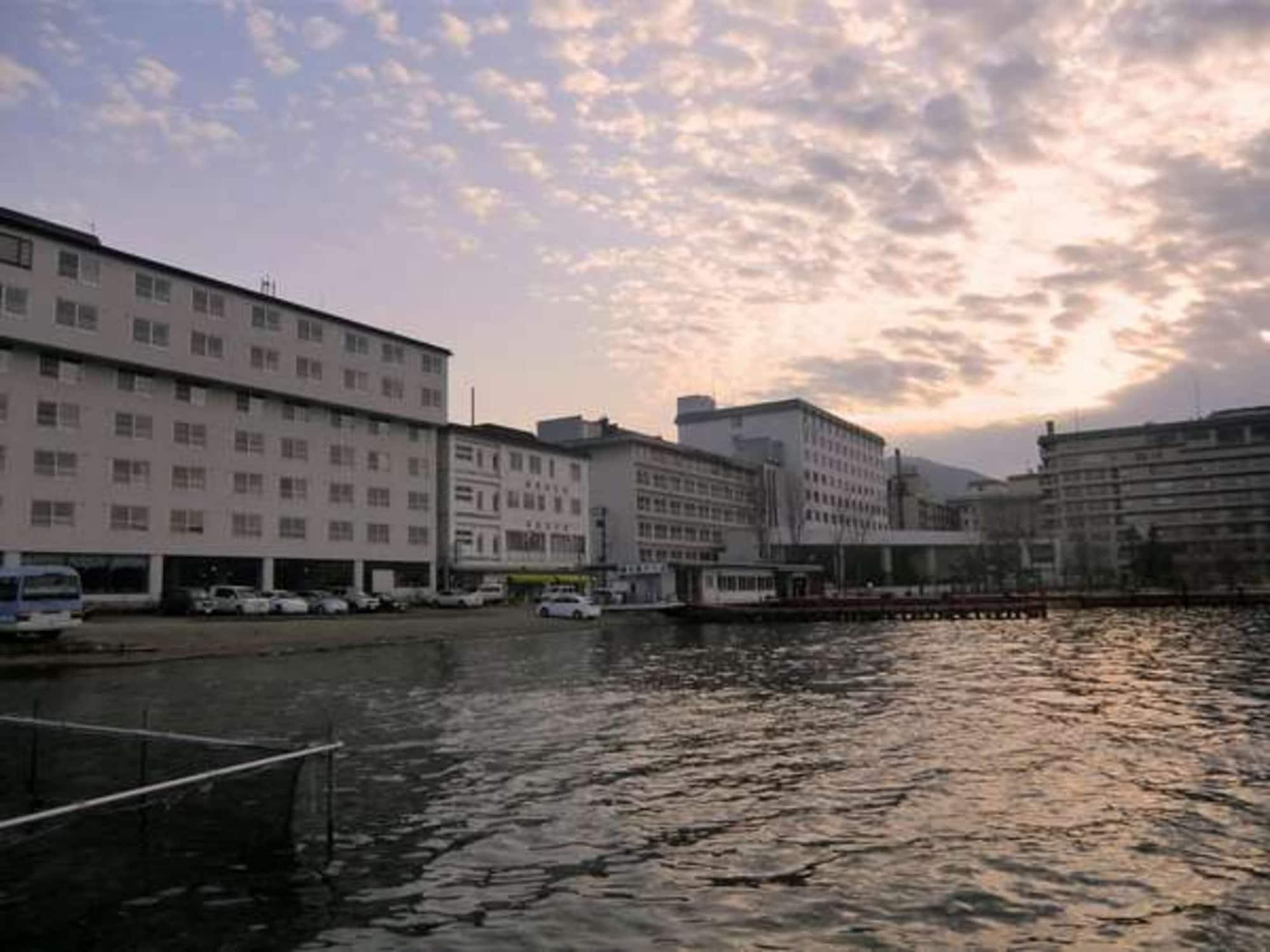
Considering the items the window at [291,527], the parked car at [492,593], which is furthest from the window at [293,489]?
the parked car at [492,593]

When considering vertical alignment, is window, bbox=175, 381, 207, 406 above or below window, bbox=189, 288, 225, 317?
below

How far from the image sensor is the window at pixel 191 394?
72062 mm

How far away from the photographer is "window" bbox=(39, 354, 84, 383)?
210ft

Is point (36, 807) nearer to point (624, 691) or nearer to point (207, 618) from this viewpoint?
point (624, 691)

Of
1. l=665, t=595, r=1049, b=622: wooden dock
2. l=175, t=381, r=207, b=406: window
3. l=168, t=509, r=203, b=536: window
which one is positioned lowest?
l=665, t=595, r=1049, b=622: wooden dock

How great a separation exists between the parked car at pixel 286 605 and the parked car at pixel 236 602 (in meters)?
0.47

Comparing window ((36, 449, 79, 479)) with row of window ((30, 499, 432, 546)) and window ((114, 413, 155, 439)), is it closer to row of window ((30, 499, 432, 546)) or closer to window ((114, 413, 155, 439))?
row of window ((30, 499, 432, 546))

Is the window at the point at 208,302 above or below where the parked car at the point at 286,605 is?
above

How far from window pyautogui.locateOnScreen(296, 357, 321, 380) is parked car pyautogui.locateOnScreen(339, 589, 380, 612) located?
1693 cm

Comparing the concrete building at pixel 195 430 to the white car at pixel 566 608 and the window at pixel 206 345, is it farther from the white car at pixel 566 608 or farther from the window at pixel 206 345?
the white car at pixel 566 608

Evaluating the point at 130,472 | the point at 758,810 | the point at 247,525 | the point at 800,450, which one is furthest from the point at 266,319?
the point at 800,450

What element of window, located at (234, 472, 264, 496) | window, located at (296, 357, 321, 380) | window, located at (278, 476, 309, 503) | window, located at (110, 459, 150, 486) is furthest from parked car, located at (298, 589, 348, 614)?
window, located at (296, 357, 321, 380)

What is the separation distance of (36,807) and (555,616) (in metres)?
65.4

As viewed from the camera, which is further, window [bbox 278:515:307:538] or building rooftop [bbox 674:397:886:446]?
building rooftop [bbox 674:397:886:446]
